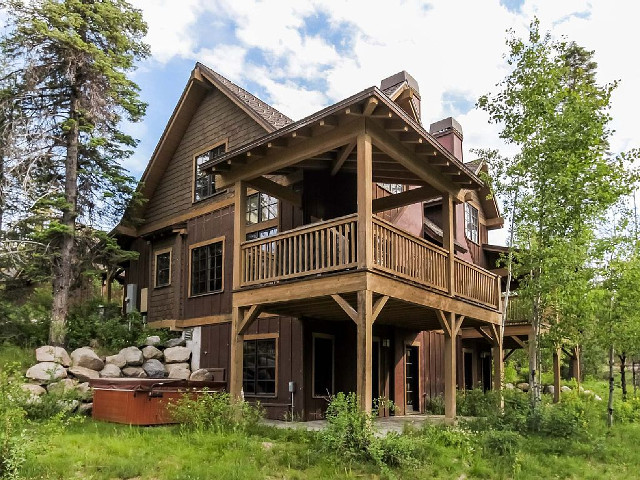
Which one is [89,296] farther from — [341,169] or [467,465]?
[467,465]

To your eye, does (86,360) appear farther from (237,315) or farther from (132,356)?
(237,315)

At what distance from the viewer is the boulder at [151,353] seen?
15312mm

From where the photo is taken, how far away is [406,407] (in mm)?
16344

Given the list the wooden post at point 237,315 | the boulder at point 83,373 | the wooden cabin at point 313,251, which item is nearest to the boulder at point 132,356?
the boulder at point 83,373

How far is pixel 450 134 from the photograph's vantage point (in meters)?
21.1

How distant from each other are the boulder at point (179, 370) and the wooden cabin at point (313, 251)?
0.39 meters

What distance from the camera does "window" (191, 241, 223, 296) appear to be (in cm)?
1584

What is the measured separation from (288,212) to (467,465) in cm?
706

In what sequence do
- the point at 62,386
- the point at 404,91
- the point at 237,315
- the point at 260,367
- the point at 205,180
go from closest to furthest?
the point at 237,315, the point at 62,386, the point at 260,367, the point at 404,91, the point at 205,180

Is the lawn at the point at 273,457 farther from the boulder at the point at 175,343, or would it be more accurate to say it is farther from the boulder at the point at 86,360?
the boulder at the point at 175,343

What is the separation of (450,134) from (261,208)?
888 centimetres

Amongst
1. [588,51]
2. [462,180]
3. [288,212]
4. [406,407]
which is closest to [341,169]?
[288,212]

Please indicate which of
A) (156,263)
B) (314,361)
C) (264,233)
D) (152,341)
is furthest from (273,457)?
(156,263)

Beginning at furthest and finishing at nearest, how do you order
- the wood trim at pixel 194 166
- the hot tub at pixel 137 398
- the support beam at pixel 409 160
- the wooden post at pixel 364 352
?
the wood trim at pixel 194 166
the hot tub at pixel 137 398
the support beam at pixel 409 160
the wooden post at pixel 364 352
